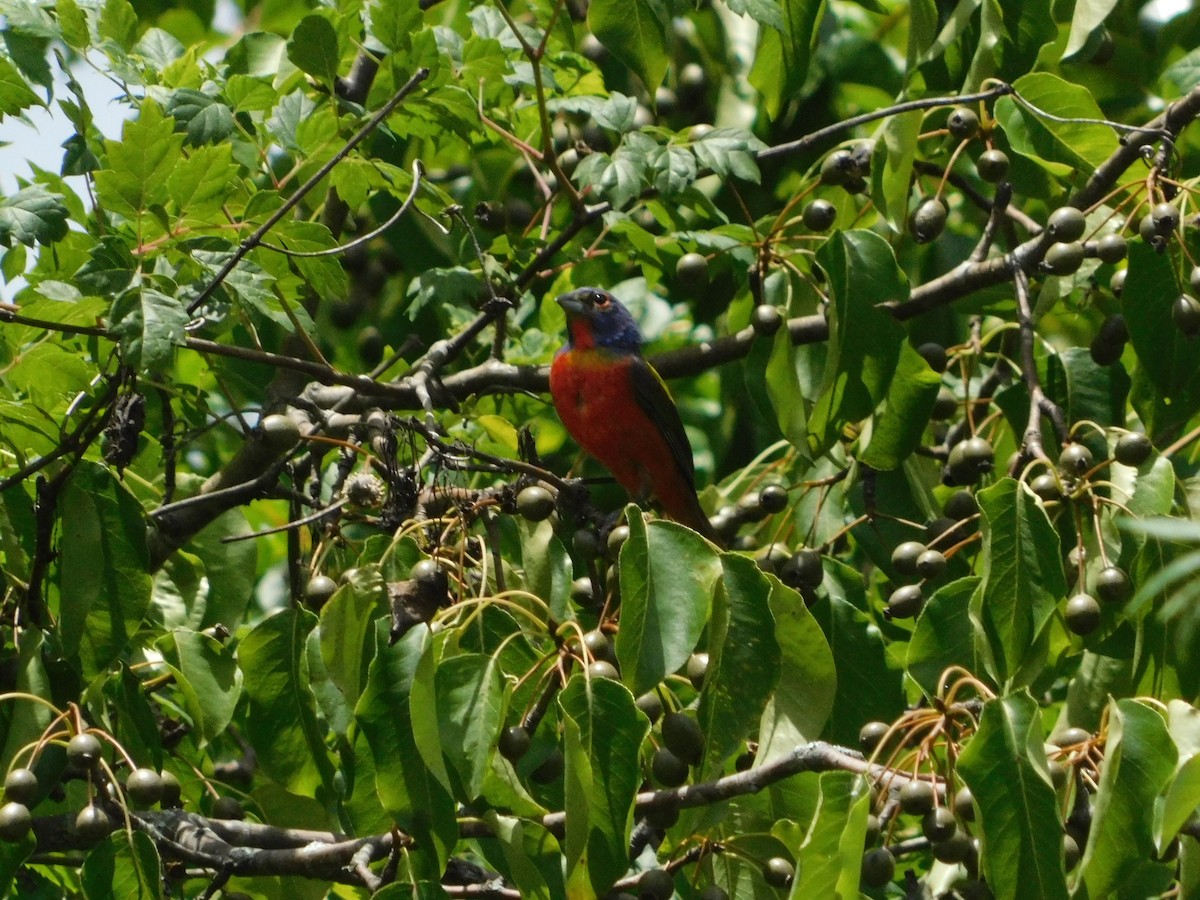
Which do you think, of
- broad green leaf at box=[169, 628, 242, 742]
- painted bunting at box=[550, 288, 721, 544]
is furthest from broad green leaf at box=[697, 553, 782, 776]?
painted bunting at box=[550, 288, 721, 544]

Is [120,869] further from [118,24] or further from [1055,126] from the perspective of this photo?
[1055,126]

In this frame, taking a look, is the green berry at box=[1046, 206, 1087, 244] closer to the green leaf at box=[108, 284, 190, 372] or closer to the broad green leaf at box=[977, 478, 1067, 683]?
the broad green leaf at box=[977, 478, 1067, 683]

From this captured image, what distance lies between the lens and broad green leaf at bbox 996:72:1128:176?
3.53 m

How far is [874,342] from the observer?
132 inches

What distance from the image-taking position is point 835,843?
2.39m

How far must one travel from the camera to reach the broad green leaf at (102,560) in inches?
118

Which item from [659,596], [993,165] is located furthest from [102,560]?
[993,165]

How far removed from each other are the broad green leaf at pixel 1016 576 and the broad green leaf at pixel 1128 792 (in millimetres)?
348

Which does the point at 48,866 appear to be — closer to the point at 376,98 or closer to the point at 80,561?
the point at 80,561

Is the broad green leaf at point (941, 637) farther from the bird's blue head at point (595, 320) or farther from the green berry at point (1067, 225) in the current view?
the bird's blue head at point (595, 320)

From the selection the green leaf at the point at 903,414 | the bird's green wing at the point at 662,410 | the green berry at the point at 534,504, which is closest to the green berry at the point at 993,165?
the green leaf at the point at 903,414

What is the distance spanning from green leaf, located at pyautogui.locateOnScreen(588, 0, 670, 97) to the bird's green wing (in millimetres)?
2044

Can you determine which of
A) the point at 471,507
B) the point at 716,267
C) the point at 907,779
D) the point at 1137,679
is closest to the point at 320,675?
the point at 471,507

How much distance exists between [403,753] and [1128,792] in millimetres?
1177
